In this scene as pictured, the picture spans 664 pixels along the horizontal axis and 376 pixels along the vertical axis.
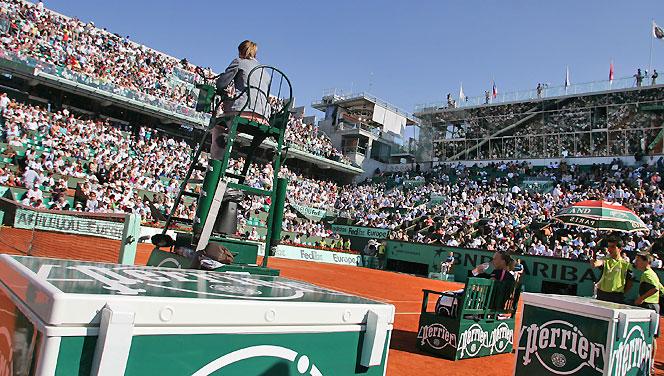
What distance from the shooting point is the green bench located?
22.3 feet

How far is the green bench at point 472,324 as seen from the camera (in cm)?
680

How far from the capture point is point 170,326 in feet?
4.63

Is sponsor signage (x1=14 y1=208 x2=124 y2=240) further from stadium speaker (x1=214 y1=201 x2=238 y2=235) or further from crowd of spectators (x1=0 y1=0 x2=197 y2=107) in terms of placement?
crowd of spectators (x1=0 y1=0 x2=197 y2=107)

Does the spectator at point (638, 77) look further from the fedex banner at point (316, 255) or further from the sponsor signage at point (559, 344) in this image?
the sponsor signage at point (559, 344)

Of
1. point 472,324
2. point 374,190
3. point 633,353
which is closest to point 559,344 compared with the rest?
point 633,353

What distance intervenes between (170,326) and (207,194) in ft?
9.28

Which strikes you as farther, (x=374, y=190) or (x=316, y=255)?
(x=374, y=190)

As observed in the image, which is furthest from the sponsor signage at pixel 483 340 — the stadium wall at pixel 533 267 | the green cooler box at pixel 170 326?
the stadium wall at pixel 533 267

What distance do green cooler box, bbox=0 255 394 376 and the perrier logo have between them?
135 inches

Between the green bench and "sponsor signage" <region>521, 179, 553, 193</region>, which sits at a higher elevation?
"sponsor signage" <region>521, 179, 553, 193</region>

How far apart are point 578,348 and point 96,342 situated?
14.8ft

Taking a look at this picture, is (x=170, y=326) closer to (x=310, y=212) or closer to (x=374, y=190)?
(x=310, y=212)

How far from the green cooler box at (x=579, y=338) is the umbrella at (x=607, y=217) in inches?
299

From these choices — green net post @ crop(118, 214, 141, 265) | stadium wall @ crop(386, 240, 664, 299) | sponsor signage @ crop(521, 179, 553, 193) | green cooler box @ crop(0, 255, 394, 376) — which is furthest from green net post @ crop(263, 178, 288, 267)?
sponsor signage @ crop(521, 179, 553, 193)
